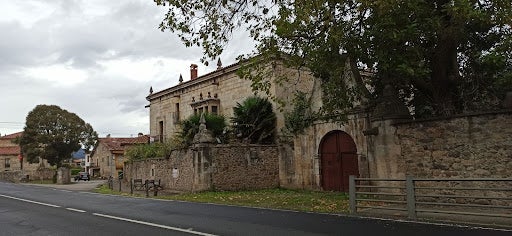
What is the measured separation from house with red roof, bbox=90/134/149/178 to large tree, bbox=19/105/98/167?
529 centimetres

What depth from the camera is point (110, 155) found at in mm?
57250

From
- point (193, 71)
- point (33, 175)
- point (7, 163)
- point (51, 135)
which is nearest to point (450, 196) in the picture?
point (193, 71)

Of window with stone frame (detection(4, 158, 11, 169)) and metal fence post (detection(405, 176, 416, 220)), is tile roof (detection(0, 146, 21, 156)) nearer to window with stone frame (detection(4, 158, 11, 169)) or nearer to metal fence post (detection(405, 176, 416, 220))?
window with stone frame (detection(4, 158, 11, 169))

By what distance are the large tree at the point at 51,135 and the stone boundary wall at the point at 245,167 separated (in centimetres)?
3257

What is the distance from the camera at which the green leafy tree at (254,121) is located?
24.4 meters

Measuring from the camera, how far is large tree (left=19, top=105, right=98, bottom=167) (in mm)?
47438

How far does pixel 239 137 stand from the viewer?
80.8 ft

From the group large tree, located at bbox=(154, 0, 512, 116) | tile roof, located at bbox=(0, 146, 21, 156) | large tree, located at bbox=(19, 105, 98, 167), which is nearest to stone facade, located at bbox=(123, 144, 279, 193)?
large tree, located at bbox=(154, 0, 512, 116)

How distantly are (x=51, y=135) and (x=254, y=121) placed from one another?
106ft

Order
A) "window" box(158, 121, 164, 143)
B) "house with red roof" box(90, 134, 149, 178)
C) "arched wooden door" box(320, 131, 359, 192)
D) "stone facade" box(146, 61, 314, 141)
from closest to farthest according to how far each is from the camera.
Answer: "arched wooden door" box(320, 131, 359, 192) → "stone facade" box(146, 61, 314, 141) → "window" box(158, 121, 164, 143) → "house with red roof" box(90, 134, 149, 178)

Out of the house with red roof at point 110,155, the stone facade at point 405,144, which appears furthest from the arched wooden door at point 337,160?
the house with red roof at point 110,155

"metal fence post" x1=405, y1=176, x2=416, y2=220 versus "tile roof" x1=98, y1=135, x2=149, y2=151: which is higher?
"tile roof" x1=98, y1=135, x2=149, y2=151

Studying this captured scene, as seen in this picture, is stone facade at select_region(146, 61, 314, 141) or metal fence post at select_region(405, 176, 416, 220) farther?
stone facade at select_region(146, 61, 314, 141)

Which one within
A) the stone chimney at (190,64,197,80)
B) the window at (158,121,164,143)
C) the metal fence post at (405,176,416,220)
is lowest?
the metal fence post at (405,176,416,220)
